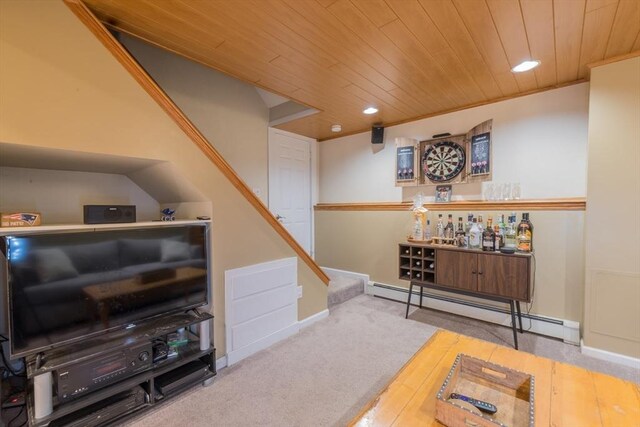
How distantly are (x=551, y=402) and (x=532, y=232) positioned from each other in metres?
2.09

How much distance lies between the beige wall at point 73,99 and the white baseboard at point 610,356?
3329 millimetres

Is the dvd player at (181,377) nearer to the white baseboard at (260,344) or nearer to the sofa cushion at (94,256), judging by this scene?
the white baseboard at (260,344)

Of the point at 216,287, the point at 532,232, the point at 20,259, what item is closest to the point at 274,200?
the point at 216,287

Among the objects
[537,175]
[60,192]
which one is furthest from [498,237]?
[60,192]

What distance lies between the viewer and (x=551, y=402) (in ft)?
3.80

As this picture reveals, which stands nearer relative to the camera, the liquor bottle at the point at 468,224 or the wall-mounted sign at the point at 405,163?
the liquor bottle at the point at 468,224

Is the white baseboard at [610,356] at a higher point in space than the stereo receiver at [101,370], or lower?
lower

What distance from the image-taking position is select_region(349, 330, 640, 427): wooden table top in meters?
1.08

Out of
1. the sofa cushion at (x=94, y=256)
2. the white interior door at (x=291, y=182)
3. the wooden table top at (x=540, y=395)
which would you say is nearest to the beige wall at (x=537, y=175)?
the white interior door at (x=291, y=182)

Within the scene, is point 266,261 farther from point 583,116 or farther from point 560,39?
point 583,116

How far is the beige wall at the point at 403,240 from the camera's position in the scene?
2.60 metres

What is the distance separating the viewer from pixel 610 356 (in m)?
2.26

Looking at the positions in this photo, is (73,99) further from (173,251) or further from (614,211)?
(614,211)

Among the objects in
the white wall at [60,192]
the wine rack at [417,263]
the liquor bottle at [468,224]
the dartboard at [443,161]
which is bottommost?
the wine rack at [417,263]
